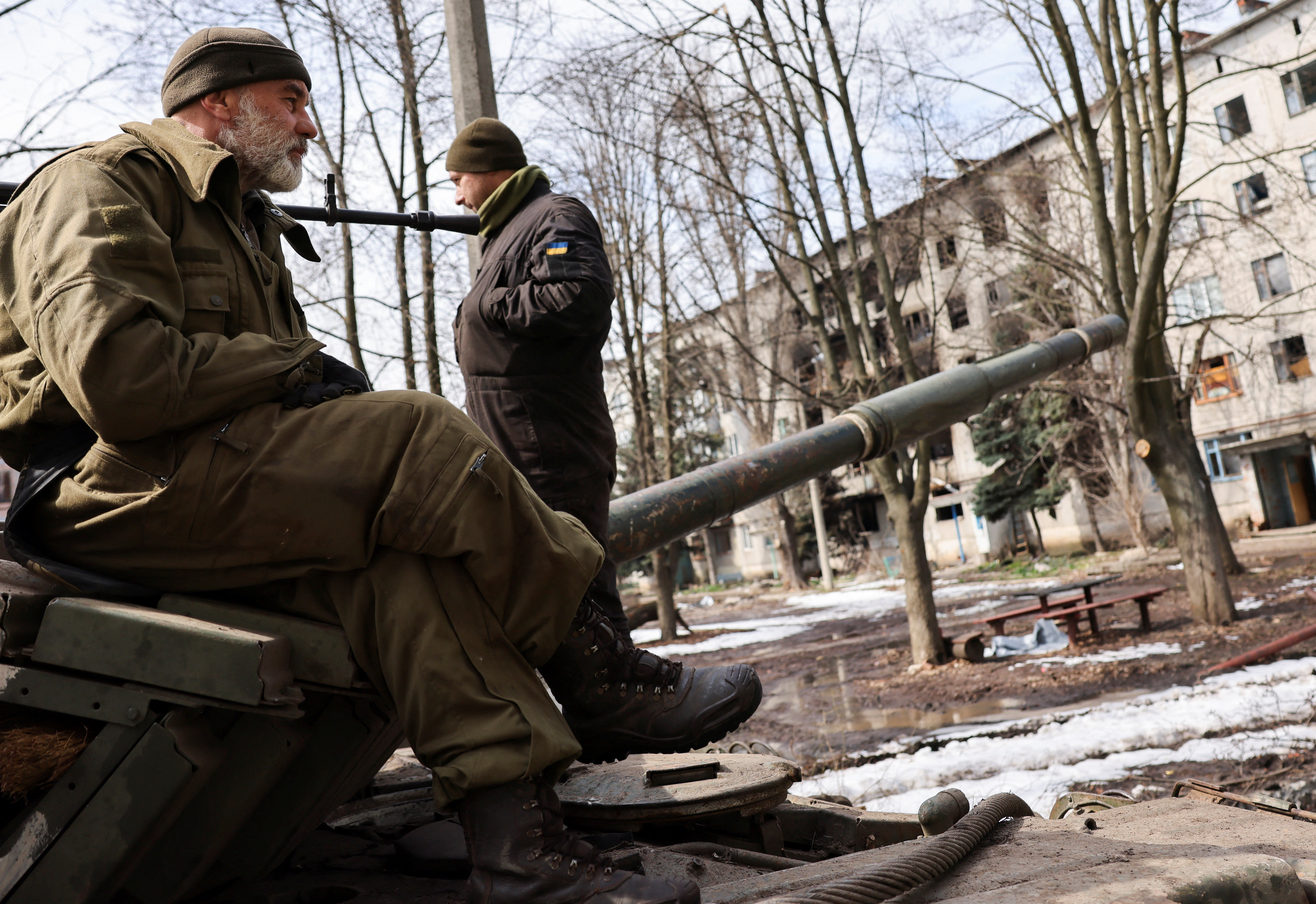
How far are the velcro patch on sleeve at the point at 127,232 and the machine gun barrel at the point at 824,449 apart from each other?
1.83 m

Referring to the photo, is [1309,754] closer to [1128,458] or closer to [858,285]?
[858,285]

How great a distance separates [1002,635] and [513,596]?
1163 centimetres

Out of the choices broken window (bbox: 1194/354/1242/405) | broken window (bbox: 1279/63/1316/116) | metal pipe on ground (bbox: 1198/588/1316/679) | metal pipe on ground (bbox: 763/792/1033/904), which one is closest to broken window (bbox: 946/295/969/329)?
broken window (bbox: 1194/354/1242/405)

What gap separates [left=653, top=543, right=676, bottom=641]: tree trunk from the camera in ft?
61.4

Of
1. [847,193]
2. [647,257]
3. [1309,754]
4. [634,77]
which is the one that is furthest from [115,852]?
[647,257]

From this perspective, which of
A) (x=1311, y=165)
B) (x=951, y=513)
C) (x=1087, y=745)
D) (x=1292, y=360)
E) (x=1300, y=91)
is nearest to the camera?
(x=1087, y=745)

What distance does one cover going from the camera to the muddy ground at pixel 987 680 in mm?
6547

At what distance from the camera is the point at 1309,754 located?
5477 millimetres

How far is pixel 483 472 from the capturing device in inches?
72.2

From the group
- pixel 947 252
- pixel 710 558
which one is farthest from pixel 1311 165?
pixel 710 558

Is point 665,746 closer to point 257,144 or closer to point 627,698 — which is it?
point 627,698

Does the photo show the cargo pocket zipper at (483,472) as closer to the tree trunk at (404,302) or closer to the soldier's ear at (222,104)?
the soldier's ear at (222,104)

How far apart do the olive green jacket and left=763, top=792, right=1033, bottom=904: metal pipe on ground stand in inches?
49.1

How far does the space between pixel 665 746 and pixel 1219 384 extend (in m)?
31.2
